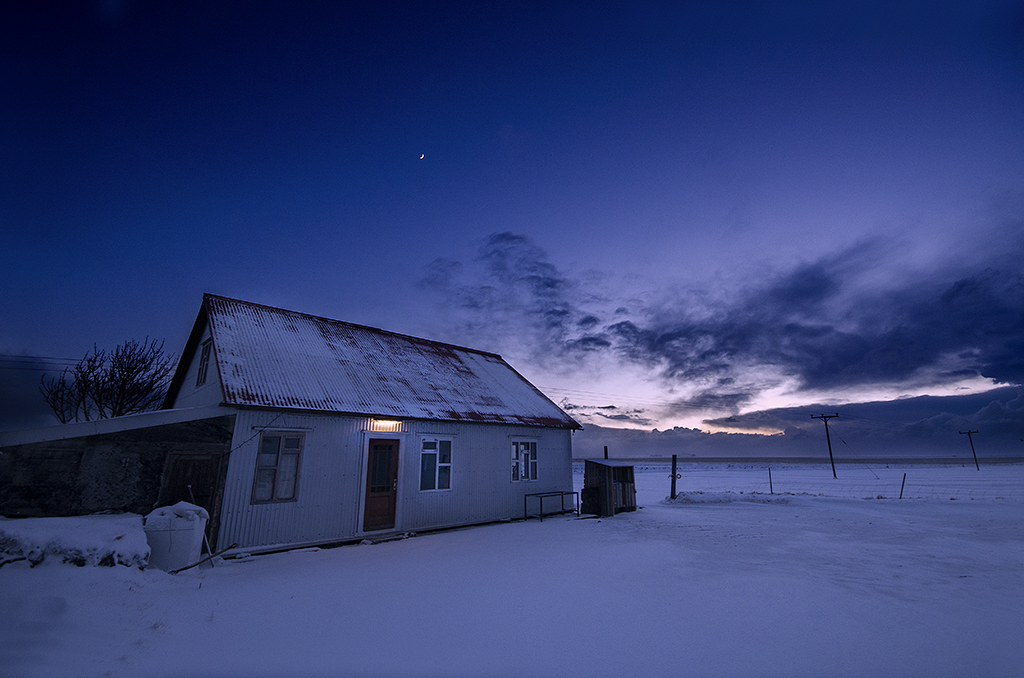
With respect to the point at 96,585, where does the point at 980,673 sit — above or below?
below

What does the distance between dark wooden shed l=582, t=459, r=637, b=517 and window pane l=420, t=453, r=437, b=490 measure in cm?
699

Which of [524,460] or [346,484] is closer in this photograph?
[346,484]

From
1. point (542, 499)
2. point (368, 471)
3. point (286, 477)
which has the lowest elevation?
point (542, 499)

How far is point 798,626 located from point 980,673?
1739mm

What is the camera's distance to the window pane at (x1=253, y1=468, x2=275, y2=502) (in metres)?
10.9

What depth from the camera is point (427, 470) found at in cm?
1427

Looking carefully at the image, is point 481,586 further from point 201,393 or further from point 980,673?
point 201,393

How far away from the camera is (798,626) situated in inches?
244

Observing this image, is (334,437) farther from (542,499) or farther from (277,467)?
(542,499)

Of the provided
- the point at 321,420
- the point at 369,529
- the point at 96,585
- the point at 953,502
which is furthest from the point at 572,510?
the point at 953,502

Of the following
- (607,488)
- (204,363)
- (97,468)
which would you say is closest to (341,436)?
(97,468)

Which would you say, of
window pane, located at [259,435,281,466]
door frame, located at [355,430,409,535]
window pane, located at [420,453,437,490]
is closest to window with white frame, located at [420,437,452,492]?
window pane, located at [420,453,437,490]

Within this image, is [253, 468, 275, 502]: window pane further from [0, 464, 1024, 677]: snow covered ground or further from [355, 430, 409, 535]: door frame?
[355, 430, 409, 535]: door frame

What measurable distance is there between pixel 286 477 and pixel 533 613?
756cm
